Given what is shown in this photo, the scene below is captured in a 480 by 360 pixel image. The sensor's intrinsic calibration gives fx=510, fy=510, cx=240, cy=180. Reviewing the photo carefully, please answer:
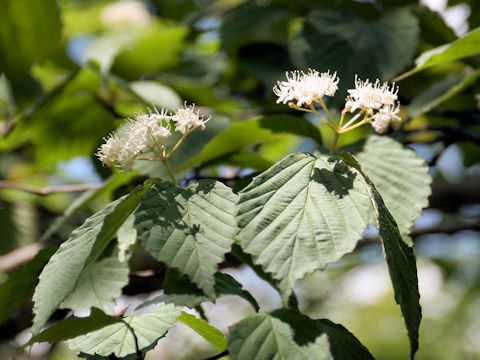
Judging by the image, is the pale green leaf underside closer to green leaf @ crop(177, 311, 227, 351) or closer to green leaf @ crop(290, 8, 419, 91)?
green leaf @ crop(177, 311, 227, 351)

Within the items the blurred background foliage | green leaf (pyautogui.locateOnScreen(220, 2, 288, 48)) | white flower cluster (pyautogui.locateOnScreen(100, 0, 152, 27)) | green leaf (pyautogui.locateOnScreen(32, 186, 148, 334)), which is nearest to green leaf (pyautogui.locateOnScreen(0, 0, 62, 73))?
the blurred background foliage

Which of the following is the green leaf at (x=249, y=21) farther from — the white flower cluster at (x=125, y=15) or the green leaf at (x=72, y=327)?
the green leaf at (x=72, y=327)

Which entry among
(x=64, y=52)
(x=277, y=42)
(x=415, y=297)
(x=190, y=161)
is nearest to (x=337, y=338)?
(x=415, y=297)

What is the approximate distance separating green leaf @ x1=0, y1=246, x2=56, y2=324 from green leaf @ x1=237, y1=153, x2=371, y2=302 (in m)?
0.34

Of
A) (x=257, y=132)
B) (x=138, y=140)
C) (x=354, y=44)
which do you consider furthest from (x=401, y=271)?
(x=354, y=44)

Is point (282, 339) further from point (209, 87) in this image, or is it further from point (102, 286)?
point (209, 87)

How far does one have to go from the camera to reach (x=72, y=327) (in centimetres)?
53

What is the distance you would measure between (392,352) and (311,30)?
6.29 feet

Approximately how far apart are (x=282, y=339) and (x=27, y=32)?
3.70 feet

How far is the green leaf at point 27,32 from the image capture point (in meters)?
1.26

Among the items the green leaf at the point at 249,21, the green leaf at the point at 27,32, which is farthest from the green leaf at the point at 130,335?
the green leaf at the point at 27,32

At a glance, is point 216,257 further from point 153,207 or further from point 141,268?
point 141,268

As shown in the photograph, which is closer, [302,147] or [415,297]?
[415,297]

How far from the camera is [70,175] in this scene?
2.11m
